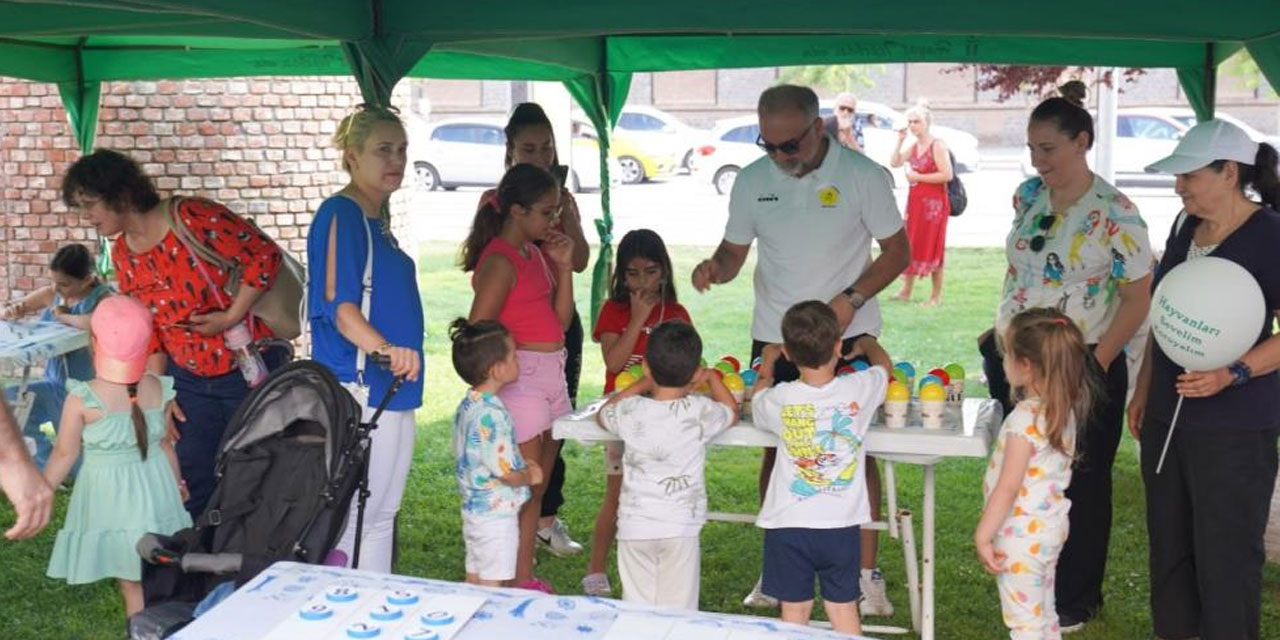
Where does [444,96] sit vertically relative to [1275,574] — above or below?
above

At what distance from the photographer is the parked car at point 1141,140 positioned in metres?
22.1

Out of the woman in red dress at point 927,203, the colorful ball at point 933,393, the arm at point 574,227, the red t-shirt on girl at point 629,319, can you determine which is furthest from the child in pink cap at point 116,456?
the woman in red dress at point 927,203

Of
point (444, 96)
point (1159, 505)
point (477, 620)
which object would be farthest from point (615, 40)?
point (444, 96)

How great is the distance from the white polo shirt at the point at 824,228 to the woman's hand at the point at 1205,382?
3.84 ft

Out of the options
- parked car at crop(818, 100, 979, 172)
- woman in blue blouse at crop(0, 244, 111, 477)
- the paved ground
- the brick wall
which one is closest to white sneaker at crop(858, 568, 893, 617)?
woman in blue blouse at crop(0, 244, 111, 477)

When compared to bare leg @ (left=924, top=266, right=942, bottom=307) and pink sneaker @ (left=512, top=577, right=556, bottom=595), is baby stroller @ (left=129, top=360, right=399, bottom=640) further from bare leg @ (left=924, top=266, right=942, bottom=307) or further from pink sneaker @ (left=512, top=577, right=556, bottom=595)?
bare leg @ (left=924, top=266, right=942, bottom=307)

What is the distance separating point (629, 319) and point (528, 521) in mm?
765

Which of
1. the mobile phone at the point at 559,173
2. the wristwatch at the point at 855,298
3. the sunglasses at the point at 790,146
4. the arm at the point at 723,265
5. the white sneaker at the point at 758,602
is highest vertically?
the sunglasses at the point at 790,146

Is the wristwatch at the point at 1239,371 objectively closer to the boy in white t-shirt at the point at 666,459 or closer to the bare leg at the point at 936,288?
the boy in white t-shirt at the point at 666,459

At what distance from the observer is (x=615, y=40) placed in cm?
737

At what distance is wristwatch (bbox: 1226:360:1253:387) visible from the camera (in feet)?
12.9

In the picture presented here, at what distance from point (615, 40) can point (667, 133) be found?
1687 centimetres

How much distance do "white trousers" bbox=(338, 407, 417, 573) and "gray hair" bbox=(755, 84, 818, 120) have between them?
4.99 ft

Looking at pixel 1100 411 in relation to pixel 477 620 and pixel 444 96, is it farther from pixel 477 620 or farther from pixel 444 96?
pixel 444 96
